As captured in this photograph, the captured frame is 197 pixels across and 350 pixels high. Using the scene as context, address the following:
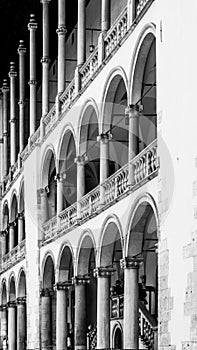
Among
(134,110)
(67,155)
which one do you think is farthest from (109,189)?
(67,155)

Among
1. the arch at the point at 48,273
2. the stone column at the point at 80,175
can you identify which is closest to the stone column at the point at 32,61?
the arch at the point at 48,273

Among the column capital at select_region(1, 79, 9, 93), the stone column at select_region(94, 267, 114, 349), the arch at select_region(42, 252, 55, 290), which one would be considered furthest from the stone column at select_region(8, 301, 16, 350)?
the stone column at select_region(94, 267, 114, 349)

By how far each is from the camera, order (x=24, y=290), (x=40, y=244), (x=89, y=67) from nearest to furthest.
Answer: (x=89, y=67), (x=40, y=244), (x=24, y=290)

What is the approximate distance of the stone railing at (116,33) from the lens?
859 inches

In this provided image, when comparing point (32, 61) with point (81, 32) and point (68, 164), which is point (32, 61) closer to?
point (68, 164)

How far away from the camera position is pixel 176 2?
59.8ft

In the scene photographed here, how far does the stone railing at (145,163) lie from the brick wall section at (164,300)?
1.74 meters

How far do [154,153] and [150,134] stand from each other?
7587mm

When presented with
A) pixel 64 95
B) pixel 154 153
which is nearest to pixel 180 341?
pixel 154 153

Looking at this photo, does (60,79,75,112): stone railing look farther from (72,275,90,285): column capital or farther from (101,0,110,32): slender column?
(72,275,90,285): column capital

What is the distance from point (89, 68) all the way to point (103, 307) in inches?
255

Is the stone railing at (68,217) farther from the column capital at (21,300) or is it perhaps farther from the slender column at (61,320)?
the column capital at (21,300)

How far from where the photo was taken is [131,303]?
824 inches

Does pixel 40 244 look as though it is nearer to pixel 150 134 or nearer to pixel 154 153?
pixel 150 134
